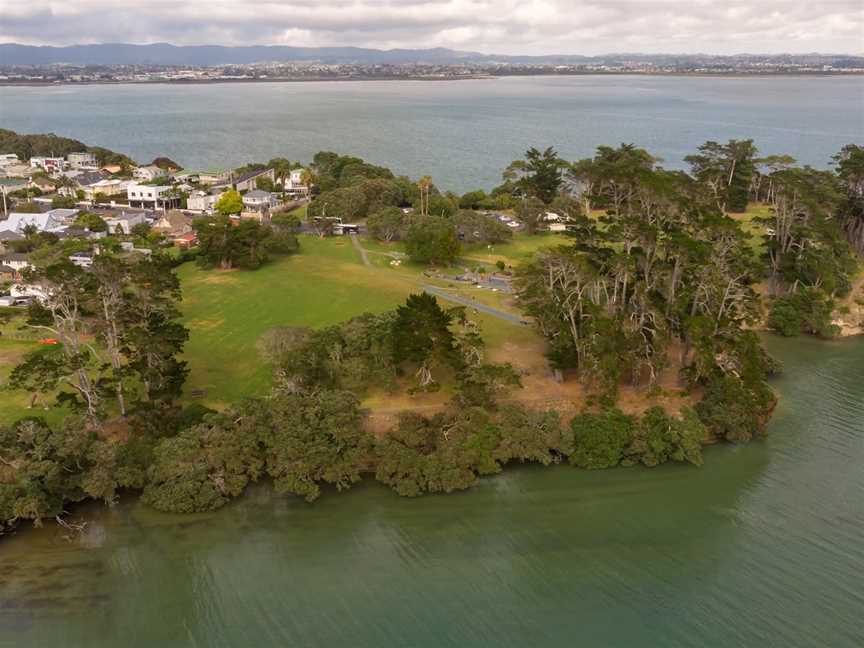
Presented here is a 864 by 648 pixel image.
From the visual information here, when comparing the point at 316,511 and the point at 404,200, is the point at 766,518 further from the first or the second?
the point at 404,200

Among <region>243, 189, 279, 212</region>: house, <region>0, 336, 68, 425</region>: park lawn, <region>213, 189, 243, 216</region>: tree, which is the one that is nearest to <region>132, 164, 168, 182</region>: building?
<region>243, 189, 279, 212</region>: house

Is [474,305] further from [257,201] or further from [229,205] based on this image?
[257,201]

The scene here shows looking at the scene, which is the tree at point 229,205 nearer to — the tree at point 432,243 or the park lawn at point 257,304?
the park lawn at point 257,304

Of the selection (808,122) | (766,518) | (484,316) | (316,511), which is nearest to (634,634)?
(766,518)

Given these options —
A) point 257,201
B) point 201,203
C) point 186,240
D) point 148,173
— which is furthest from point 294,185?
point 186,240

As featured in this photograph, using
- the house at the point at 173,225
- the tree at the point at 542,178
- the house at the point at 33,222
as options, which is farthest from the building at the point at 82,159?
the tree at the point at 542,178

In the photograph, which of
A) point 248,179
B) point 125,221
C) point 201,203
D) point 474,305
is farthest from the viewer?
point 248,179
